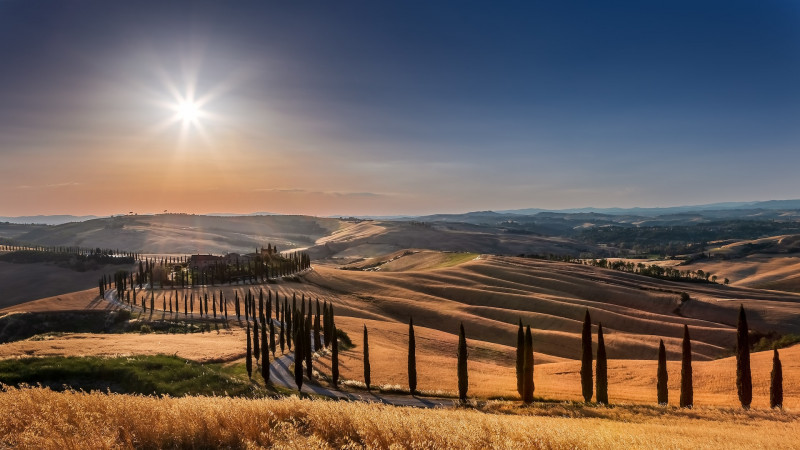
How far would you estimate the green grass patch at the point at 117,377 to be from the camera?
30297 mm

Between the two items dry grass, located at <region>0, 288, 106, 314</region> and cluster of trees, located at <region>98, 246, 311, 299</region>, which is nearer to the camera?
dry grass, located at <region>0, 288, 106, 314</region>

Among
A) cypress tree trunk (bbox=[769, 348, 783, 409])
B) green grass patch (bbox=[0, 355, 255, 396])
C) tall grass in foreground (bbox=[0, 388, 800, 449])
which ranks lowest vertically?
cypress tree trunk (bbox=[769, 348, 783, 409])

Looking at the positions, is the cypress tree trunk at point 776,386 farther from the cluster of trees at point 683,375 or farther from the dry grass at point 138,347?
the dry grass at point 138,347

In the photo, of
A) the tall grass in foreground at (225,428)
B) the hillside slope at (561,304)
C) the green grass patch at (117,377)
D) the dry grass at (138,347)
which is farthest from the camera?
the hillside slope at (561,304)

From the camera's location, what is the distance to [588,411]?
39.0 metres

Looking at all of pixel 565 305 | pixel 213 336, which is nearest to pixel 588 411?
pixel 213 336

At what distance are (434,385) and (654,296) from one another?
421ft

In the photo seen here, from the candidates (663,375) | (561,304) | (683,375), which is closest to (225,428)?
(683,375)

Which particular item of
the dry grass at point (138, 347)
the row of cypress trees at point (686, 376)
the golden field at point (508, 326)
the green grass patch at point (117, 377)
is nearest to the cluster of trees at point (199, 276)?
the golden field at point (508, 326)

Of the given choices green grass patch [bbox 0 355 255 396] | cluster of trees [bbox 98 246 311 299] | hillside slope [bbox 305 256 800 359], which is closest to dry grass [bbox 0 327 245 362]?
green grass patch [bbox 0 355 255 396]

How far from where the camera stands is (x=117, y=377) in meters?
31.6

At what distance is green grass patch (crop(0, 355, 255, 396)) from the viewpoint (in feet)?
99.4

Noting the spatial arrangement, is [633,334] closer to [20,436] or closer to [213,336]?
[213,336]

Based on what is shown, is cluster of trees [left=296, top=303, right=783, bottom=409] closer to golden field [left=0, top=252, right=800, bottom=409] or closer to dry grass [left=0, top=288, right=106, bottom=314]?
golden field [left=0, top=252, right=800, bottom=409]
